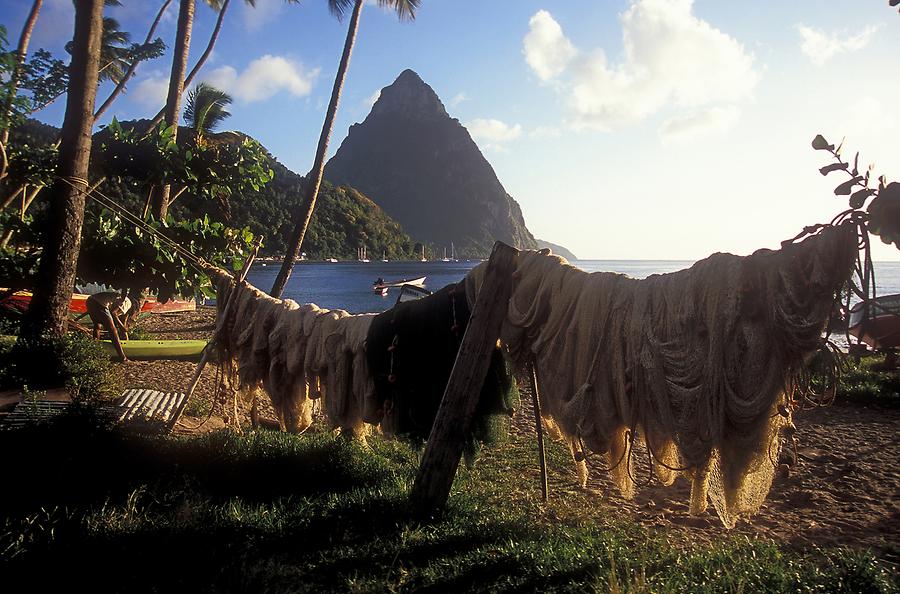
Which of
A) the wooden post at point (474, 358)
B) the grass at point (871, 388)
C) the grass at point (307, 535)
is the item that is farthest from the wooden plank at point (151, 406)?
the grass at point (871, 388)

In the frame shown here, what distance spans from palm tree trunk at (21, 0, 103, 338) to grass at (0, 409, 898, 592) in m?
3.76

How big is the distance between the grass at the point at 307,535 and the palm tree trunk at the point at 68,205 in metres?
3.76

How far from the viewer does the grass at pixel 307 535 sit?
10.4 feet

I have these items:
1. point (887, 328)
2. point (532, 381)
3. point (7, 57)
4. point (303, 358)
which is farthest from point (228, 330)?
point (887, 328)

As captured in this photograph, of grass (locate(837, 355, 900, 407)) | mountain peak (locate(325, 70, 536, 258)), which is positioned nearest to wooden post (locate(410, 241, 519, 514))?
grass (locate(837, 355, 900, 407))

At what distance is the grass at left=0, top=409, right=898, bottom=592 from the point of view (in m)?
3.17

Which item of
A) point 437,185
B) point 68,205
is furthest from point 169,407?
point 437,185

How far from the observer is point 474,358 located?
3.81 metres

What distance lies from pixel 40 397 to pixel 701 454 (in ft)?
23.2

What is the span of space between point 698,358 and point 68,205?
8.83 meters

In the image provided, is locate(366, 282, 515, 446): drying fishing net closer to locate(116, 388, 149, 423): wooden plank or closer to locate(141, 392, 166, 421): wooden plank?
locate(141, 392, 166, 421): wooden plank

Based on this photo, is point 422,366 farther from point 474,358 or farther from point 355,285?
point 355,285

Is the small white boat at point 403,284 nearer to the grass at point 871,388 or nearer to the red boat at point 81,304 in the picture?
the red boat at point 81,304

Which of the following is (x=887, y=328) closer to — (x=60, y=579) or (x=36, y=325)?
(x=60, y=579)
